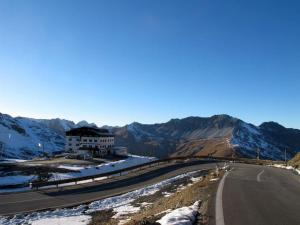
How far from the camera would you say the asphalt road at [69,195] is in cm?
3284

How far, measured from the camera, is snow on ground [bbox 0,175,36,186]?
4965cm

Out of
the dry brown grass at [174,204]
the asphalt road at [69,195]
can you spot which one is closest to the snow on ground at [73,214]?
the asphalt road at [69,195]

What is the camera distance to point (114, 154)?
355ft

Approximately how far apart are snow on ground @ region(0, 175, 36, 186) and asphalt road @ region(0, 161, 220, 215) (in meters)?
9.85

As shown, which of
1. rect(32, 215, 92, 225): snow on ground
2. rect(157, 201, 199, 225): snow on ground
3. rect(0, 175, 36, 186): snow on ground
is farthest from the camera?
rect(0, 175, 36, 186): snow on ground

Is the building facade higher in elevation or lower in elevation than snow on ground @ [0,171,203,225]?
higher

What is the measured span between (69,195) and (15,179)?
53.9 ft

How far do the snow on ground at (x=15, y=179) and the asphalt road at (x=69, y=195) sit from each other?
9.85 metres

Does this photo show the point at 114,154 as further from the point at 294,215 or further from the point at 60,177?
the point at 294,215

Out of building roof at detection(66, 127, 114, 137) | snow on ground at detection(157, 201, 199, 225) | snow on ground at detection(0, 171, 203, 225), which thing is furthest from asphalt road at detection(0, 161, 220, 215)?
building roof at detection(66, 127, 114, 137)

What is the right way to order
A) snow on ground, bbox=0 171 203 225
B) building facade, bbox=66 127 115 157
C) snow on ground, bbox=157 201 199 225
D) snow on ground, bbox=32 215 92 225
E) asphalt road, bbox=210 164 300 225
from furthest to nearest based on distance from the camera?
building facade, bbox=66 127 115 157, snow on ground, bbox=0 171 203 225, snow on ground, bbox=32 215 92 225, asphalt road, bbox=210 164 300 225, snow on ground, bbox=157 201 199 225

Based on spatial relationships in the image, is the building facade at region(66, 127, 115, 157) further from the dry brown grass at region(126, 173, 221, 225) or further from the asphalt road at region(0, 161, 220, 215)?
the dry brown grass at region(126, 173, 221, 225)

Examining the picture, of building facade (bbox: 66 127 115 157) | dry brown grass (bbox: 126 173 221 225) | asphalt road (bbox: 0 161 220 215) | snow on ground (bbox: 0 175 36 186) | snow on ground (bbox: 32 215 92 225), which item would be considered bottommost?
snow on ground (bbox: 32 215 92 225)

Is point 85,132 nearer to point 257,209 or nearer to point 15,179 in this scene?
point 15,179
